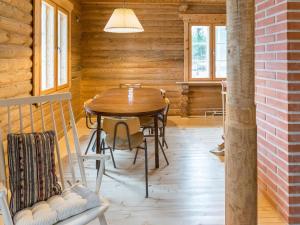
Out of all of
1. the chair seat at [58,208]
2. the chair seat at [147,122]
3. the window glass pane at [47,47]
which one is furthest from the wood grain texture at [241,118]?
the window glass pane at [47,47]

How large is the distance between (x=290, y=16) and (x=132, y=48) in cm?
546

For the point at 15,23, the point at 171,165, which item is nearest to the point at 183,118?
the point at 171,165

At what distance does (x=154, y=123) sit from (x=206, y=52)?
13.8 ft

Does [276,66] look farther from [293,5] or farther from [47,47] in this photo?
[47,47]

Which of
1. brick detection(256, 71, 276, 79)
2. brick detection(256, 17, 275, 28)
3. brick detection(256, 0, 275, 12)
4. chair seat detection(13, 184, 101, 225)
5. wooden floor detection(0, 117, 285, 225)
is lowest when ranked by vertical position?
wooden floor detection(0, 117, 285, 225)

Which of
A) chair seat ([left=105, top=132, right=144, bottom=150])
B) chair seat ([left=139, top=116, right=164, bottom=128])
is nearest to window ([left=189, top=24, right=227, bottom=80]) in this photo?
chair seat ([left=139, top=116, right=164, bottom=128])

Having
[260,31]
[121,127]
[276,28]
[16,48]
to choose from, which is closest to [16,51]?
[16,48]

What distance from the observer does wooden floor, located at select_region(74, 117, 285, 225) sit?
2562 millimetres

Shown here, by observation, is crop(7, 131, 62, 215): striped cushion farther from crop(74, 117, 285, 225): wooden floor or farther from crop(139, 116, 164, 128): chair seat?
crop(139, 116, 164, 128): chair seat

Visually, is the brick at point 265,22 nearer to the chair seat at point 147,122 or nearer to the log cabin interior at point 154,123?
the log cabin interior at point 154,123

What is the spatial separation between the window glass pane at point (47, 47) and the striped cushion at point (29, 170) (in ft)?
9.01

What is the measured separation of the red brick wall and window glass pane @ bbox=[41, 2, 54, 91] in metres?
2.91

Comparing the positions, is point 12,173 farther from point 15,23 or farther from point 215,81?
point 215,81

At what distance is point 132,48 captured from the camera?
7520 mm
